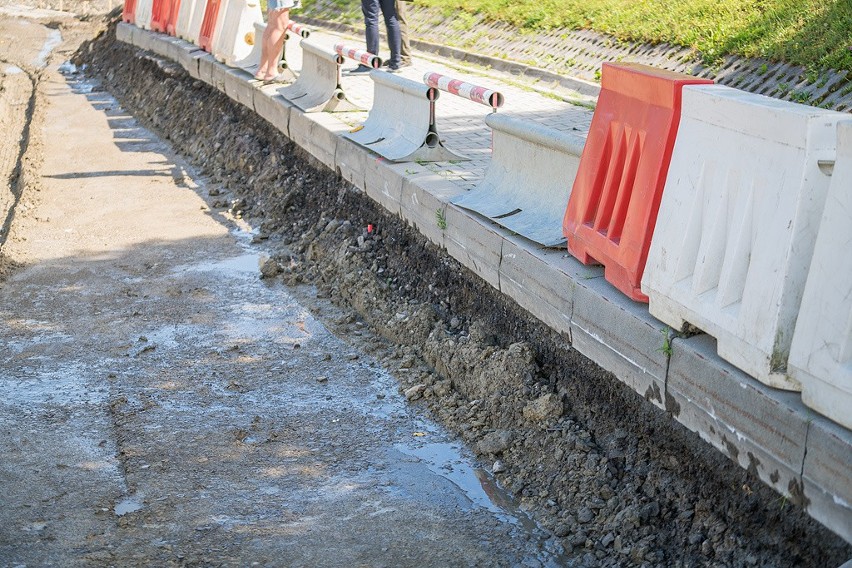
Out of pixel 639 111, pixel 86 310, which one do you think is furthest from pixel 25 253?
pixel 639 111

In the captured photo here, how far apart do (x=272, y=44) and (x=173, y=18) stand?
203 inches

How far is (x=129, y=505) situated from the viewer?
5047 millimetres

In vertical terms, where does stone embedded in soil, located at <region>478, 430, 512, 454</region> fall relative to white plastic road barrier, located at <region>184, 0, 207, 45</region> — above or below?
below

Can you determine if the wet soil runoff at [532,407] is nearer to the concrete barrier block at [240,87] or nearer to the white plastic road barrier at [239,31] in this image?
the concrete barrier block at [240,87]

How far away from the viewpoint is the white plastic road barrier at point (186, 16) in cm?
1538

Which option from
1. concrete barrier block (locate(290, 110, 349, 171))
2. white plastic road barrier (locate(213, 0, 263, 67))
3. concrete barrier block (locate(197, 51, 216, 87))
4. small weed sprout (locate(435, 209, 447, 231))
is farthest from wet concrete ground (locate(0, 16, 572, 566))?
concrete barrier block (locate(197, 51, 216, 87))

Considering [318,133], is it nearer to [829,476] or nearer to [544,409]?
[544,409]

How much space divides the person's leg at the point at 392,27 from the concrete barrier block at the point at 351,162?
4.35 meters

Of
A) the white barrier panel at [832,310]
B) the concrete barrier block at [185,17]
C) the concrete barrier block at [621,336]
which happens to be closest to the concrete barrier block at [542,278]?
the concrete barrier block at [621,336]

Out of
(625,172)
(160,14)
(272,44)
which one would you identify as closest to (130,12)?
(160,14)

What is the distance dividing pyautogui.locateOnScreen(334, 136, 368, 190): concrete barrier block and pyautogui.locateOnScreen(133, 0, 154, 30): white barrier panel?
9695mm

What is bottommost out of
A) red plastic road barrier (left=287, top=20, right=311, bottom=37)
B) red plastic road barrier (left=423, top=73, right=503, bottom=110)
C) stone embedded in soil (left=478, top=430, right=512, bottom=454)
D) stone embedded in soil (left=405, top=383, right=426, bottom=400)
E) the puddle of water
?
stone embedded in soil (left=405, top=383, right=426, bottom=400)

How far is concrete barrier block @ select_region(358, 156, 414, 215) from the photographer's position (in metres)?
7.93

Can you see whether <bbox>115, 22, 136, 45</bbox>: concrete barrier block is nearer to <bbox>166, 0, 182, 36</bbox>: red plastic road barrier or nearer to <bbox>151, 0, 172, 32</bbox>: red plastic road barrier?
<bbox>151, 0, 172, 32</bbox>: red plastic road barrier
